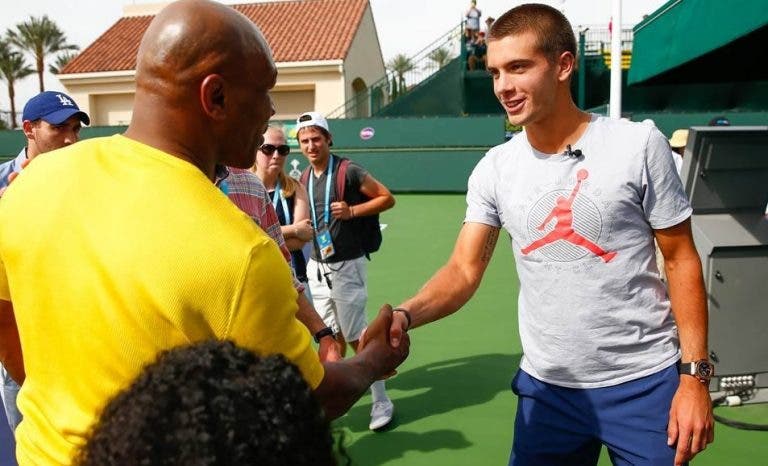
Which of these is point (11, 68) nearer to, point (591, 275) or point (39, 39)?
point (39, 39)

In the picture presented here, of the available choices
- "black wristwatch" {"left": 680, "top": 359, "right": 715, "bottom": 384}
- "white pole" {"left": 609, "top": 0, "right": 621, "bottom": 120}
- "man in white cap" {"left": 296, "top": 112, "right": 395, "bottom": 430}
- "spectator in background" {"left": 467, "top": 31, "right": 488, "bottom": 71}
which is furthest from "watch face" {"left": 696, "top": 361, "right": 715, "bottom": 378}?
"spectator in background" {"left": 467, "top": 31, "right": 488, "bottom": 71}

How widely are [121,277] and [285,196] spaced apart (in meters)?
3.64

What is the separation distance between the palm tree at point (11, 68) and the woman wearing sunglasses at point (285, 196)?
48.4 meters

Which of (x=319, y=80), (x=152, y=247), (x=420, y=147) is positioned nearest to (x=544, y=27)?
(x=152, y=247)

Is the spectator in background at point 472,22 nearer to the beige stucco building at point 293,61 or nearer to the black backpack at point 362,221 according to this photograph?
the beige stucco building at point 293,61

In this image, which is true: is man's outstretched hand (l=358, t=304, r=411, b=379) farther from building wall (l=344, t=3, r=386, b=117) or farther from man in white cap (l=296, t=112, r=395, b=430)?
building wall (l=344, t=3, r=386, b=117)

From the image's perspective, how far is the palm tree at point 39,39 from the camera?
155 feet

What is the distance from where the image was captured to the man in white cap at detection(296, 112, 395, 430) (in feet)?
16.3

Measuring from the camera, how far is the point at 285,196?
4.84 metres

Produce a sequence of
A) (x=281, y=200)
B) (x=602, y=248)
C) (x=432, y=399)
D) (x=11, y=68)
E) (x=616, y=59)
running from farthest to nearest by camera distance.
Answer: (x=11, y=68)
(x=616, y=59)
(x=432, y=399)
(x=281, y=200)
(x=602, y=248)

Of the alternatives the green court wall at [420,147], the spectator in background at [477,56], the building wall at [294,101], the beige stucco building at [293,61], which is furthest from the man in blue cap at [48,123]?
the building wall at [294,101]

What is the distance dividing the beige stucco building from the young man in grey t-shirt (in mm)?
26162

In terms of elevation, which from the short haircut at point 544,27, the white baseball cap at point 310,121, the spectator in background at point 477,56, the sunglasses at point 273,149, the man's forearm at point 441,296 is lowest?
the man's forearm at point 441,296

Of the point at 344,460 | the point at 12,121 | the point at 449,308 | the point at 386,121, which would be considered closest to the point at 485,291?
the point at 449,308
